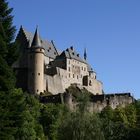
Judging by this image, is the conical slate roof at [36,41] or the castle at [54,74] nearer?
the castle at [54,74]

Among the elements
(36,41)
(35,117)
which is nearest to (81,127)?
(35,117)

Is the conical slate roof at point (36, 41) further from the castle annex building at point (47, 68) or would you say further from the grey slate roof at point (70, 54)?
the grey slate roof at point (70, 54)

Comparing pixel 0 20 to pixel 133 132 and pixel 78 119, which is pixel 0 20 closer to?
pixel 78 119

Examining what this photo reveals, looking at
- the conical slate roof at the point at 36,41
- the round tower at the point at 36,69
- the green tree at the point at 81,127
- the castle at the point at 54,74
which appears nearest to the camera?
the green tree at the point at 81,127

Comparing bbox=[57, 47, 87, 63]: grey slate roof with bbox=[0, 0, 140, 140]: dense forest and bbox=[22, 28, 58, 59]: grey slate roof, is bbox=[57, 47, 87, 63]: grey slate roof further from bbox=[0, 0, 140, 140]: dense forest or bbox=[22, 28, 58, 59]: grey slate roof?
bbox=[0, 0, 140, 140]: dense forest

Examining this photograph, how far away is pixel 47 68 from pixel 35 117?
36028mm

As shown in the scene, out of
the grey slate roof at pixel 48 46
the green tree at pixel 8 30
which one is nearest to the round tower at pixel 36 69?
the grey slate roof at pixel 48 46

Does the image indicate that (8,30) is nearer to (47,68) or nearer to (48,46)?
(47,68)

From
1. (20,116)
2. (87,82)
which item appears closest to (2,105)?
(20,116)

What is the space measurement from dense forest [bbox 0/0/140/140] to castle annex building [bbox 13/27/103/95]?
1509cm

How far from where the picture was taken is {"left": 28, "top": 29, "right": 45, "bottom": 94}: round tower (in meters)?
105

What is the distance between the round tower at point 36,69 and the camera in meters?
105

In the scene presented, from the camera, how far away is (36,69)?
10631 centimetres

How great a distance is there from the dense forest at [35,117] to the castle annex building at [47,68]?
15.1 m
